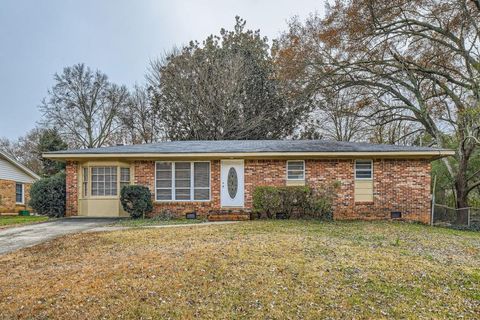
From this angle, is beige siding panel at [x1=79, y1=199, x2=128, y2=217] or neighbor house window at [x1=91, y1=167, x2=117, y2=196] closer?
beige siding panel at [x1=79, y1=199, x2=128, y2=217]

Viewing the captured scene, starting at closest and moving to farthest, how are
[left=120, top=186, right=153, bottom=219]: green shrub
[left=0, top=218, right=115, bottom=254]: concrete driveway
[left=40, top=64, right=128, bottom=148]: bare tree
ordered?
[left=0, top=218, right=115, bottom=254]: concrete driveway < [left=120, top=186, right=153, bottom=219]: green shrub < [left=40, top=64, right=128, bottom=148]: bare tree

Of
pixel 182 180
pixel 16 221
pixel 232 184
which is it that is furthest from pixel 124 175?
pixel 16 221

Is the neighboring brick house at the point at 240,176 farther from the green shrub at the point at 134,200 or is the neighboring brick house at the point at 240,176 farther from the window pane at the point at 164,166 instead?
the green shrub at the point at 134,200

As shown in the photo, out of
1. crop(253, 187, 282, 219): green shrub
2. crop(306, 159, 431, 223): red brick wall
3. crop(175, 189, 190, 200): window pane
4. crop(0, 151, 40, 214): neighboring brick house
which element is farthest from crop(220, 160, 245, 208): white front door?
crop(0, 151, 40, 214): neighboring brick house

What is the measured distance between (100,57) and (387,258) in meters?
27.1

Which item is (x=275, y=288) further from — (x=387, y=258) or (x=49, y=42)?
(x=49, y=42)

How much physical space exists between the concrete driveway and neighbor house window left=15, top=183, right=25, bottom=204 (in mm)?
11764

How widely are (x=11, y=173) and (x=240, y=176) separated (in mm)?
15592

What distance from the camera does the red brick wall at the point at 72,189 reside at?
12.9 m

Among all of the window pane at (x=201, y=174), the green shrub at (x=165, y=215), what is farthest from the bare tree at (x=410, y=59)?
the green shrub at (x=165, y=215)

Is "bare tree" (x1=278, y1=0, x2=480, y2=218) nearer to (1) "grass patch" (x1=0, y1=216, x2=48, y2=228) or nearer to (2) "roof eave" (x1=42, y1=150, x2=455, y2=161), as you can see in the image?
(2) "roof eave" (x1=42, y1=150, x2=455, y2=161)

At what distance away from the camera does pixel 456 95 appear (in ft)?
54.8

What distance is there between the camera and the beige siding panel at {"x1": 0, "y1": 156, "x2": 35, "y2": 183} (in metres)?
19.8

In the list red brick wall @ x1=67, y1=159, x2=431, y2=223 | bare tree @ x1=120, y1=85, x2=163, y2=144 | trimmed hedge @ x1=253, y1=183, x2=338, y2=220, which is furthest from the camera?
bare tree @ x1=120, y1=85, x2=163, y2=144
